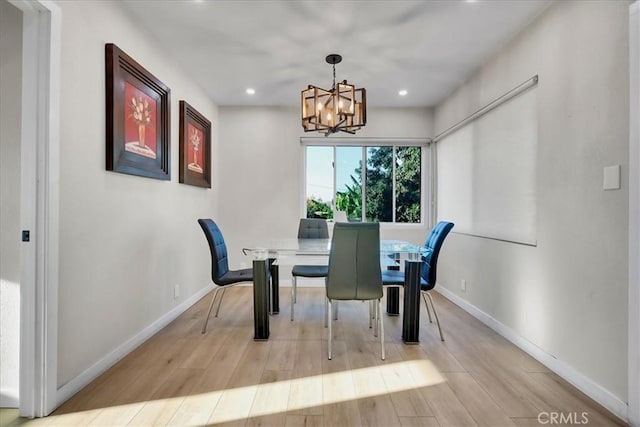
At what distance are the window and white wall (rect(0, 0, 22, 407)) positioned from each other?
3.20 m

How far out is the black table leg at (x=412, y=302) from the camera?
2473 millimetres

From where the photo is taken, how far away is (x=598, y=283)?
5.74 ft

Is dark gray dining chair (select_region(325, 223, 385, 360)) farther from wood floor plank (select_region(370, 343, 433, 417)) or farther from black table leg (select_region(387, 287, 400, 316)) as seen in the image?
black table leg (select_region(387, 287, 400, 316))

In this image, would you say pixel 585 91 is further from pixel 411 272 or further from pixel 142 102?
pixel 142 102

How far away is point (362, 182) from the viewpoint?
4562mm

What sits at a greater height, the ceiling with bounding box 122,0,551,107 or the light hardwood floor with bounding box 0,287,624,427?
the ceiling with bounding box 122,0,551,107

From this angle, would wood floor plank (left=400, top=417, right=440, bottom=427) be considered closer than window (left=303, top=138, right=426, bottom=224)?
Yes

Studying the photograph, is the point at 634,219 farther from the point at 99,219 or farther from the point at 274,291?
the point at 99,219

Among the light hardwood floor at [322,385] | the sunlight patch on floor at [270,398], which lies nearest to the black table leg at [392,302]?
the light hardwood floor at [322,385]

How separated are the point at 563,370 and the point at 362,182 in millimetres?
3086

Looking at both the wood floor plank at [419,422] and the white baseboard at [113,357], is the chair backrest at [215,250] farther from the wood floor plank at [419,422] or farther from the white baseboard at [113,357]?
the wood floor plank at [419,422]

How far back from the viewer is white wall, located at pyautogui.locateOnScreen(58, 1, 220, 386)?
1.73 metres

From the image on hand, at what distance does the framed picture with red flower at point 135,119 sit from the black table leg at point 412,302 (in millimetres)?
2171
